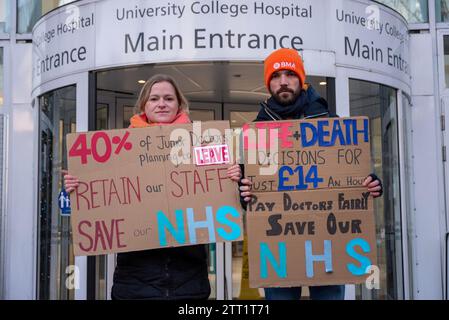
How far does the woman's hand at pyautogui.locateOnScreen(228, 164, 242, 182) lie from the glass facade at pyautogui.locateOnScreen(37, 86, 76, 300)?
282 cm

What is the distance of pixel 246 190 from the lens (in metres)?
3.39

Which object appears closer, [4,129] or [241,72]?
[241,72]

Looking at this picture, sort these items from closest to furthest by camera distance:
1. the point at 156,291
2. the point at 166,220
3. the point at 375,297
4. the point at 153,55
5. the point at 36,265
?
1. the point at 156,291
2. the point at 166,220
3. the point at 153,55
4. the point at 375,297
5. the point at 36,265

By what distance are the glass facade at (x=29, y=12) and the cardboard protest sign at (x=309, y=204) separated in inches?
149

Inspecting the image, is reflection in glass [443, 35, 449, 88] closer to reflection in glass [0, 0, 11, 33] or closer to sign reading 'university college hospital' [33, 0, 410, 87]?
sign reading 'university college hospital' [33, 0, 410, 87]

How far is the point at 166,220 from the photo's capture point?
3416 millimetres

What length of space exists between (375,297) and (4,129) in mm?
4004

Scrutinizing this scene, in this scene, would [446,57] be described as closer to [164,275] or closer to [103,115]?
[103,115]

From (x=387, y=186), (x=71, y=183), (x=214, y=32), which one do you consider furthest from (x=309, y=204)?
(x=387, y=186)

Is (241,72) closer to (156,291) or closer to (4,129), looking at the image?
(4,129)

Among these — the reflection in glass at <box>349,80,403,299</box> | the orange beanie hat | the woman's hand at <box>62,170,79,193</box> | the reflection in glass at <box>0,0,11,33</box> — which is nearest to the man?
the orange beanie hat

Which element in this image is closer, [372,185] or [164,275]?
[164,275]

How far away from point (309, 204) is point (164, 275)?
0.87 metres
